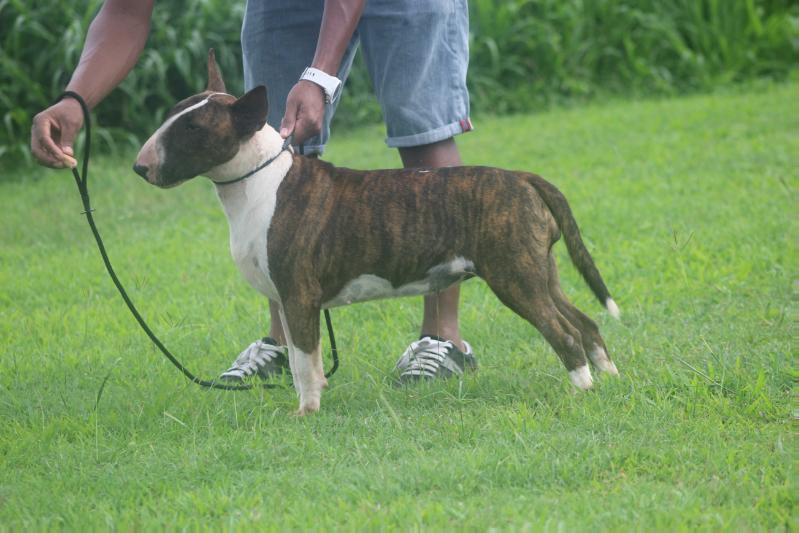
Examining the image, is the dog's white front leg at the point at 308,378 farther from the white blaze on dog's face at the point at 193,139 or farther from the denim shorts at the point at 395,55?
the denim shorts at the point at 395,55

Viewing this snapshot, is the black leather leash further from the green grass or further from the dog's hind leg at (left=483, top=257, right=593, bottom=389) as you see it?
the dog's hind leg at (left=483, top=257, right=593, bottom=389)

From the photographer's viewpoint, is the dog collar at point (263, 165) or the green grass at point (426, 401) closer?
the green grass at point (426, 401)

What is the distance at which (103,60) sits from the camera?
4.16m

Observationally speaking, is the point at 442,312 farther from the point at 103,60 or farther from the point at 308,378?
the point at 103,60

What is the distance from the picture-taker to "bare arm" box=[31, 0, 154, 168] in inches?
153

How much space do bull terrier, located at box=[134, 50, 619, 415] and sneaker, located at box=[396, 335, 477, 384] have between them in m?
0.46

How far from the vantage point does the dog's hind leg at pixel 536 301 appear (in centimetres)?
393

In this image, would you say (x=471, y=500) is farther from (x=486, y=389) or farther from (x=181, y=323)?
(x=181, y=323)

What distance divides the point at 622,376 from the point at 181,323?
2.21 meters

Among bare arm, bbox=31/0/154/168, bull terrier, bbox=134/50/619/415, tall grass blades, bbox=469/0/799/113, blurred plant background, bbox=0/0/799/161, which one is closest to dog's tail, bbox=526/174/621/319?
bull terrier, bbox=134/50/619/415

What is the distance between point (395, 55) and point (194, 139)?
97 cm

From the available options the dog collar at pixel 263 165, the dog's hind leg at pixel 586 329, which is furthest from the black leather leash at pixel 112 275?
the dog's hind leg at pixel 586 329

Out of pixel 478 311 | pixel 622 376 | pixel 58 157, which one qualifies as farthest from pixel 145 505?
pixel 478 311

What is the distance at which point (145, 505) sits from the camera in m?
3.30
